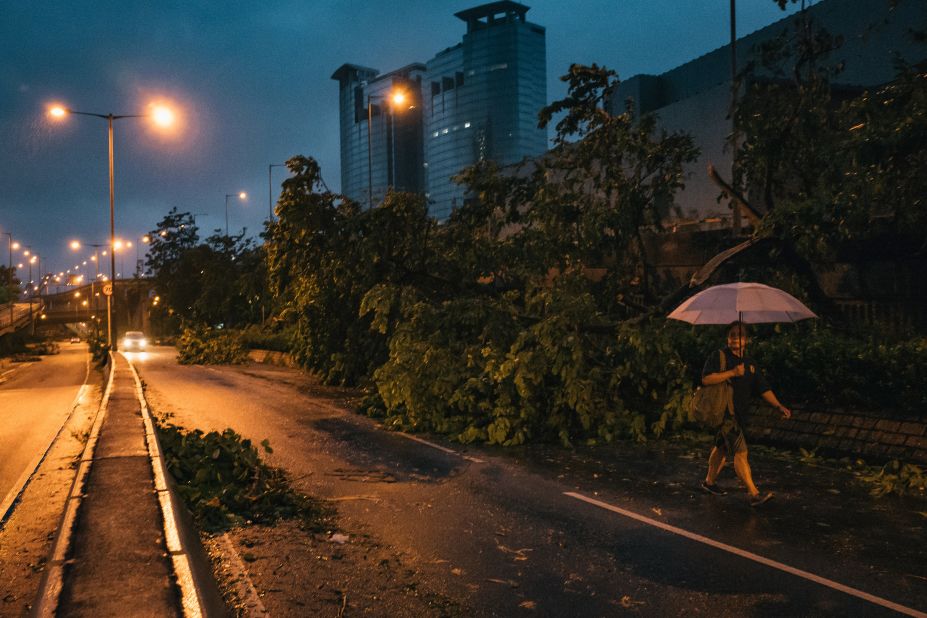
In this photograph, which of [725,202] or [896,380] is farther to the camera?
[725,202]

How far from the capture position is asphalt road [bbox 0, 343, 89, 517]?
10539 mm

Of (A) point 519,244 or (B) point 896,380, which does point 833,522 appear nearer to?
(B) point 896,380

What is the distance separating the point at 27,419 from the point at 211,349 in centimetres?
1745

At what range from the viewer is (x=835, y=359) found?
1020 cm

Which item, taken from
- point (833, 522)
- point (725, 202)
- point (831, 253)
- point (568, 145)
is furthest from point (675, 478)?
point (725, 202)

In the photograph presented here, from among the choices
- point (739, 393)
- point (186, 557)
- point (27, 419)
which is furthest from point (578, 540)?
point (27, 419)

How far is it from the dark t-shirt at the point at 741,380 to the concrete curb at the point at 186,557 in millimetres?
5180

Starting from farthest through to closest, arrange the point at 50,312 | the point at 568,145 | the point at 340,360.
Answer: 1. the point at 50,312
2. the point at 340,360
3. the point at 568,145

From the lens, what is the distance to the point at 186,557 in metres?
5.09

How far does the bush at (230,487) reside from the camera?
7.36 m

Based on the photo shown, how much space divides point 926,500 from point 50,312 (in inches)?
4946

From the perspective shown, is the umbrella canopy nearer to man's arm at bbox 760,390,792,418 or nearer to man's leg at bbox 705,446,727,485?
man's arm at bbox 760,390,792,418

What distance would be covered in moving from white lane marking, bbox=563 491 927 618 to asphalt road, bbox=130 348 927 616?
2 cm

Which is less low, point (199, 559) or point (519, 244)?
point (519, 244)
